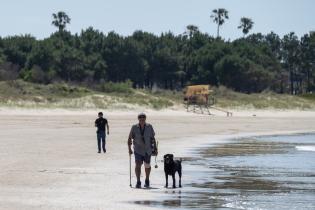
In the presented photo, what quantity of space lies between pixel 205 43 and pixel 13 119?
63.7m

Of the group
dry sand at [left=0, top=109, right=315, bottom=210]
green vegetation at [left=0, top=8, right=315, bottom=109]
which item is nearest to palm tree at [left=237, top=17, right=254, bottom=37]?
green vegetation at [left=0, top=8, right=315, bottom=109]

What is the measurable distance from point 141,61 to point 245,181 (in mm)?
77483

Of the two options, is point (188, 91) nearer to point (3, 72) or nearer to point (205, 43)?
point (3, 72)

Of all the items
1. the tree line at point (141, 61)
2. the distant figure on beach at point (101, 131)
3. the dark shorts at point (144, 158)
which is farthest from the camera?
the tree line at point (141, 61)

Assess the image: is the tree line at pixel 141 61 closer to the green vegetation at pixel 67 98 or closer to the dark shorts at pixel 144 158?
the green vegetation at pixel 67 98

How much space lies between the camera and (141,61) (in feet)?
313

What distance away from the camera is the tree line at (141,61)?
8788 centimetres

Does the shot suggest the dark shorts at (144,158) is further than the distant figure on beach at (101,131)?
No

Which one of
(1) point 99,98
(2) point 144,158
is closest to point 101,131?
(2) point 144,158

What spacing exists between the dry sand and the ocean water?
31.4 inches

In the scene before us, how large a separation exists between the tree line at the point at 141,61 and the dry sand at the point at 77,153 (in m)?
27.6

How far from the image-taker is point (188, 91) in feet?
232

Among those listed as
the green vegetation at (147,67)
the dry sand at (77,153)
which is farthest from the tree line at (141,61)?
the dry sand at (77,153)

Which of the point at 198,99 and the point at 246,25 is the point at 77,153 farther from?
the point at 246,25
